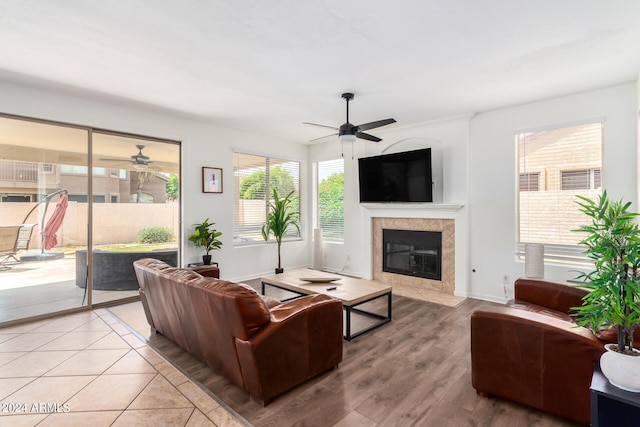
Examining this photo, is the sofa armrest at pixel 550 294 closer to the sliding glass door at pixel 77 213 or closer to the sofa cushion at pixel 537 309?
the sofa cushion at pixel 537 309

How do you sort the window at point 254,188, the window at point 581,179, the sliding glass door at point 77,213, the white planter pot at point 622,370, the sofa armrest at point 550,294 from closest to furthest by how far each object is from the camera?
the white planter pot at point 622,370
the sofa armrest at point 550,294
the sliding glass door at point 77,213
the window at point 581,179
the window at point 254,188

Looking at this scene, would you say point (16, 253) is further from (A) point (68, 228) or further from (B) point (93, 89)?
(B) point (93, 89)

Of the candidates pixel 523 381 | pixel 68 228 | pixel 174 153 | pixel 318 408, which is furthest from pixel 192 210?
pixel 523 381

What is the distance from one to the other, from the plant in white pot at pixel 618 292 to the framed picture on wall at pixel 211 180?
4.84m

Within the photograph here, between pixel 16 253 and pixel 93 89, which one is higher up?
pixel 93 89

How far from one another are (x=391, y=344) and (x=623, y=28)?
3.22 m

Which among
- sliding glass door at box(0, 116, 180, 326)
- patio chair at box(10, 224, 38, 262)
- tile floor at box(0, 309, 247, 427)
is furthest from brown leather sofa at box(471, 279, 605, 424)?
patio chair at box(10, 224, 38, 262)

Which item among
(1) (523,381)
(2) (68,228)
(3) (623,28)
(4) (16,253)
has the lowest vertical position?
(1) (523,381)

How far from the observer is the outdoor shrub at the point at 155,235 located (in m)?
4.66

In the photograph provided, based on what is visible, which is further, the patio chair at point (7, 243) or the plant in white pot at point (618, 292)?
the patio chair at point (7, 243)

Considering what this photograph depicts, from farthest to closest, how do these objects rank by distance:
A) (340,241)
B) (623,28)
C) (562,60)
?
1. (340,241)
2. (562,60)
3. (623,28)

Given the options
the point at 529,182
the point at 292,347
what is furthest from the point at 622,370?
the point at 529,182

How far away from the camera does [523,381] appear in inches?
79.4

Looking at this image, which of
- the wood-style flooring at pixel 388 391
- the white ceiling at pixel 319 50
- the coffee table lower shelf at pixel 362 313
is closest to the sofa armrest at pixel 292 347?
the wood-style flooring at pixel 388 391
